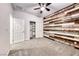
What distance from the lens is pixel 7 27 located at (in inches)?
94.9

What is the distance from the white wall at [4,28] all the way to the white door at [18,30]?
0.49 ft

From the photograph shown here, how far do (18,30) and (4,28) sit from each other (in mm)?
429

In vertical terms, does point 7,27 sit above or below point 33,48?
above

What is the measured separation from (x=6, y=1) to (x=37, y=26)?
1188mm

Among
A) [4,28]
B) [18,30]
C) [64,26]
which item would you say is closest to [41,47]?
[18,30]

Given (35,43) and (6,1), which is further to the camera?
(35,43)

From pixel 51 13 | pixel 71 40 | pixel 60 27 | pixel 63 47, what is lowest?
pixel 63 47

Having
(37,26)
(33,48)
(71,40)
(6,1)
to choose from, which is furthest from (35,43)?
(6,1)

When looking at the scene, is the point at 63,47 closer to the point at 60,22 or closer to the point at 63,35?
the point at 63,35

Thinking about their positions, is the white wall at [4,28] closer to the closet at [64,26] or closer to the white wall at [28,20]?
the white wall at [28,20]

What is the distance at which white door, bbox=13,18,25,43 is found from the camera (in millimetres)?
2499

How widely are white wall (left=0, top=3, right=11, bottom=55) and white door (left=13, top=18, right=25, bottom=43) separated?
15 centimetres

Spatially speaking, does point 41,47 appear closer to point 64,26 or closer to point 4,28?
point 64,26

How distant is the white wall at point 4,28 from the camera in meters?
2.15
